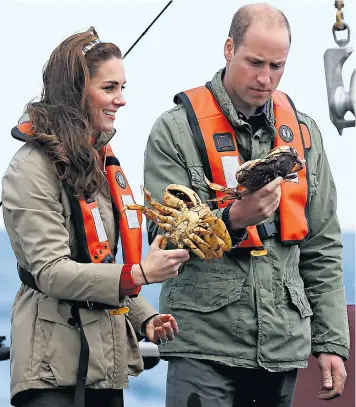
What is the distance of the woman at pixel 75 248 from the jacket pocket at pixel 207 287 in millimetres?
122

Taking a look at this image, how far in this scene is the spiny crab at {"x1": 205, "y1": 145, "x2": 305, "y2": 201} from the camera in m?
3.53

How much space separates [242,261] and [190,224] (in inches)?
15.4

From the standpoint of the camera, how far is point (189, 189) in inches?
148

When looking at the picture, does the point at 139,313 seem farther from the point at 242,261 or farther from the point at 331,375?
the point at 331,375

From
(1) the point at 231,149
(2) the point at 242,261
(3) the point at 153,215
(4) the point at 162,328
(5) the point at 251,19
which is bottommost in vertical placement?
(4) the point at 162,328

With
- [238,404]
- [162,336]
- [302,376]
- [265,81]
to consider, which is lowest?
[302,376]

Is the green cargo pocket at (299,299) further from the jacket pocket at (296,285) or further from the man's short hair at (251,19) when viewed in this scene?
the man's short hair at (251,19)

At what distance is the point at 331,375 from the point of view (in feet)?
13.8

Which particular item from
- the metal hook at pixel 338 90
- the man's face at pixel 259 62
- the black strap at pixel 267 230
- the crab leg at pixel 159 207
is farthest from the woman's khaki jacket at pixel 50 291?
the metal hook at pixel 338 90

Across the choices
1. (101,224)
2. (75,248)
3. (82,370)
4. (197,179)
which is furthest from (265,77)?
(82,370)

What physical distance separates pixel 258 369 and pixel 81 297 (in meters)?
0.67

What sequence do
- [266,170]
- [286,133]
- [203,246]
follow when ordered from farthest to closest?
[286,133] < [203,246] < [266,170]

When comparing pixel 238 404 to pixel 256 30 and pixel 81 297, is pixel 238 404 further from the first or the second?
pixel 256 30

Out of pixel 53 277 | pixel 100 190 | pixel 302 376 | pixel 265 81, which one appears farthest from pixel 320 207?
pixel 302 376
